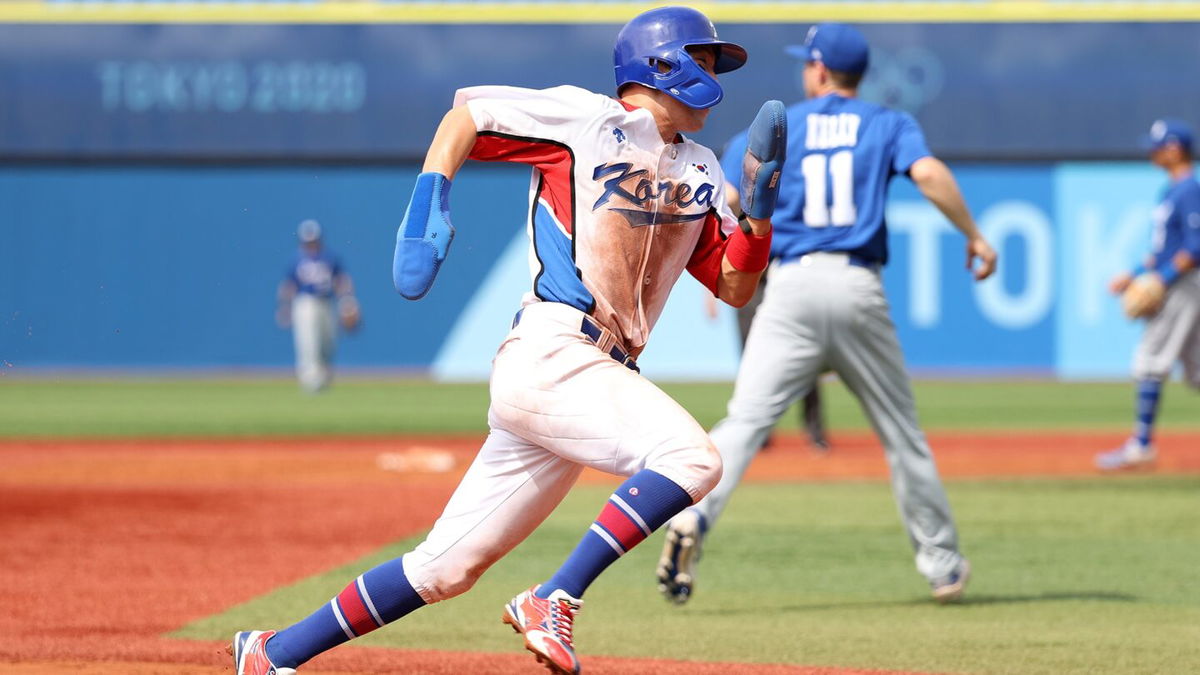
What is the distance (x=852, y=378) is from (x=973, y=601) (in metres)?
1.02

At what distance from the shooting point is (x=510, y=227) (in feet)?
80.2

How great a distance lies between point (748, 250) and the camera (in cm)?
416

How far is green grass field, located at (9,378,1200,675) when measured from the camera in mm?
5312

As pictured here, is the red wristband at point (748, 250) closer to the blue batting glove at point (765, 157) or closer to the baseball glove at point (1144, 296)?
the blue batting glove at point (765, 157)

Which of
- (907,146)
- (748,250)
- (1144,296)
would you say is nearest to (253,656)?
(748,250)

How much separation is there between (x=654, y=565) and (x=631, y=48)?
3.72 meters

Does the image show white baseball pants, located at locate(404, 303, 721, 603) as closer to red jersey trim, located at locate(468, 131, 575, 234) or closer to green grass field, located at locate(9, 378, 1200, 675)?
red jersey trim, located at locate(468, 131, 575, 234)

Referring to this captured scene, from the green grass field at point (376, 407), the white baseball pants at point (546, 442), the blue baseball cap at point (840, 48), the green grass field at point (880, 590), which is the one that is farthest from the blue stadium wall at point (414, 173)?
the white baseball pants at point (546, 442)

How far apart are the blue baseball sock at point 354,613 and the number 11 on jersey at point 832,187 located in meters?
2.89

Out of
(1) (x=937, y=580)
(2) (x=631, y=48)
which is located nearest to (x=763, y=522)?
(1) (x=937, y=580)

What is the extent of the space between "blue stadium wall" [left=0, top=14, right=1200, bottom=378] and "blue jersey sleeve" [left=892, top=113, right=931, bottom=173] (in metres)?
17.0

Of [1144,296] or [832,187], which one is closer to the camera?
[832,187]

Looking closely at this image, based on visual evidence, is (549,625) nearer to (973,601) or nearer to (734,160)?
(973,601)

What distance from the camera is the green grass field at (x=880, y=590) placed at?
531 cm
